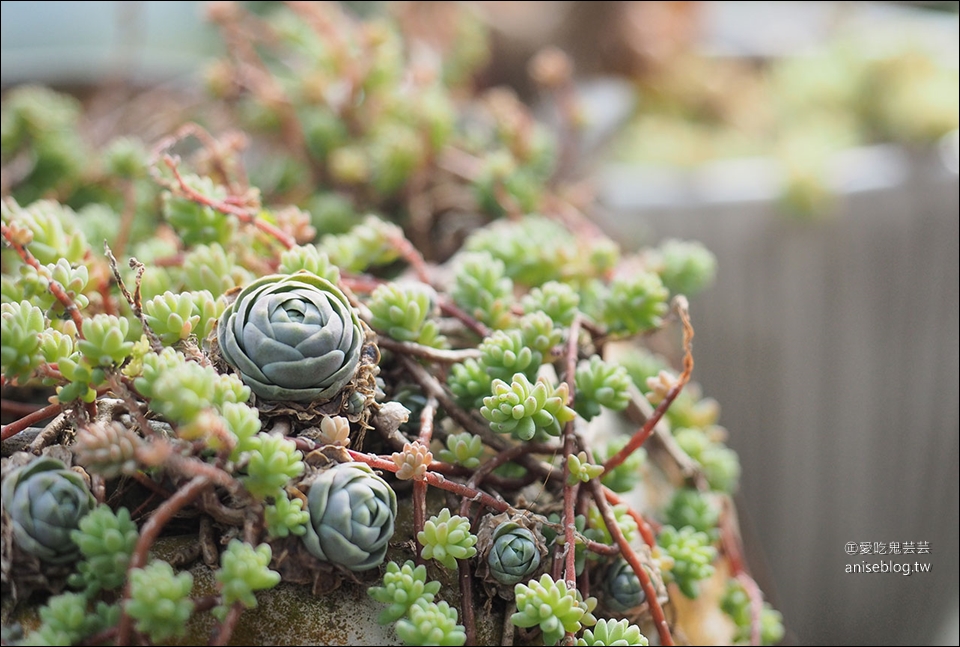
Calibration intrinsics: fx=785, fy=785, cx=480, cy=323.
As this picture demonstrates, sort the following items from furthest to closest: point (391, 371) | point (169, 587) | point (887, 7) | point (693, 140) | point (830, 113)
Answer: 1. point (887, 7)
2. point (693, 140)
3. point (830, 113)
4. point (391, 371)
5. point (169, 587)

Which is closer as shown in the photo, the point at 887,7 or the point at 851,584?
the point at 851,584

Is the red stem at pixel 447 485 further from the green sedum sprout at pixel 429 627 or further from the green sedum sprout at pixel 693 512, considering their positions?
the green sedum sprout at pixel 693 512

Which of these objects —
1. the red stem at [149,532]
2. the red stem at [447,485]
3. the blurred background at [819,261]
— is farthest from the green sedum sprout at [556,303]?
the blurred background at [819,261]

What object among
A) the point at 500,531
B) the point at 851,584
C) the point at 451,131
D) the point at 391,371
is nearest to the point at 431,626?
the point at 500,531

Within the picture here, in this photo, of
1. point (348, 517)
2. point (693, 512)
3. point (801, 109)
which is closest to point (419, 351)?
point (348, 517)

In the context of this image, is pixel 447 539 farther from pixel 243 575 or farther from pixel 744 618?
pixel 744 618

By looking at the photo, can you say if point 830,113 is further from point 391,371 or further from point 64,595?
point 64,595
